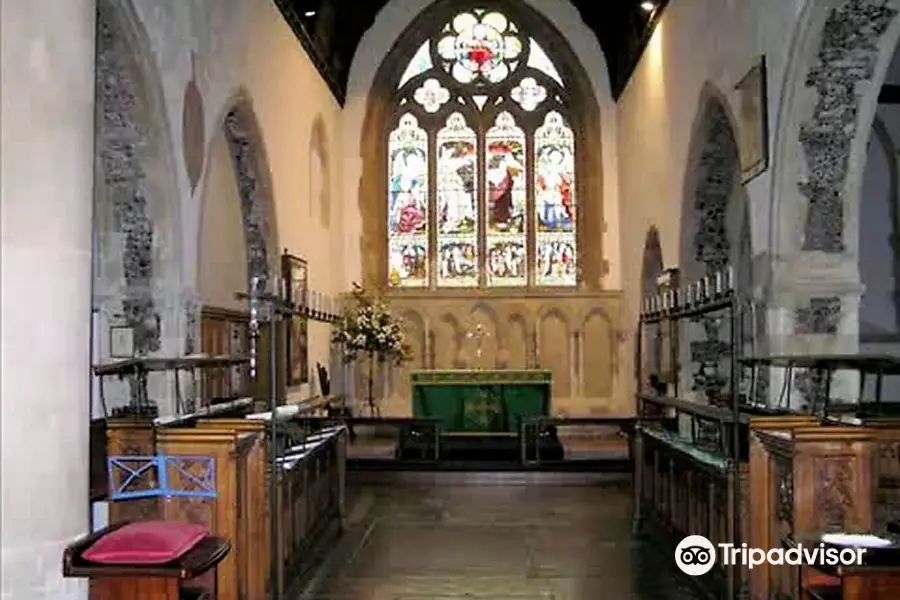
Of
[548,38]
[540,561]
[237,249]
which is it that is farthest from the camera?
[548,38]

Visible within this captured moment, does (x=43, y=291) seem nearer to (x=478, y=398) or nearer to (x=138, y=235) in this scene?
(x=138, y=235)

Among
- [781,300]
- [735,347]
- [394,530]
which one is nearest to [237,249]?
[394,530]

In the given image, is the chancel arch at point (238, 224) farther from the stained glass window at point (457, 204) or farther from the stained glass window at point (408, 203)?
the stained glass window at point (457, 204)

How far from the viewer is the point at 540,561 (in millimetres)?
5820

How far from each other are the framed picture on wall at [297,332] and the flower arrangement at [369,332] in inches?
26.7

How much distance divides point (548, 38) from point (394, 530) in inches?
343

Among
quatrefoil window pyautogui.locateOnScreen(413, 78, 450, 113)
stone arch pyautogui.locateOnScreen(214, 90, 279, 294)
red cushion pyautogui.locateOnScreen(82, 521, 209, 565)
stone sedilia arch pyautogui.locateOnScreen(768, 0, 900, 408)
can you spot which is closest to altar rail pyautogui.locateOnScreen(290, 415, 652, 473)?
stone arch pyautogui.locateOnScreen(214, 90, 279, 294)

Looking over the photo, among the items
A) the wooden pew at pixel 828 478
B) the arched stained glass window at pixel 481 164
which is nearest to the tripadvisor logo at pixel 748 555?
the wooden pew at pixel 828 478

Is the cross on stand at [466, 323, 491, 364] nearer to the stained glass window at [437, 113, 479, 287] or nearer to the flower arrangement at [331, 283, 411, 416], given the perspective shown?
the stained glass window at [437, 113, 479, 287]

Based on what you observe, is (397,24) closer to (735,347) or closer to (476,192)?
(476,192)

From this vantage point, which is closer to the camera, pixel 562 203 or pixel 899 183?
pixel 899 183

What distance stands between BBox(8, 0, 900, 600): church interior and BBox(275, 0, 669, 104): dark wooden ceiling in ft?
0.23

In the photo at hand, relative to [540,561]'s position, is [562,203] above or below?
above

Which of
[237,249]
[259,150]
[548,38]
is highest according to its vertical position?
[548,38]
